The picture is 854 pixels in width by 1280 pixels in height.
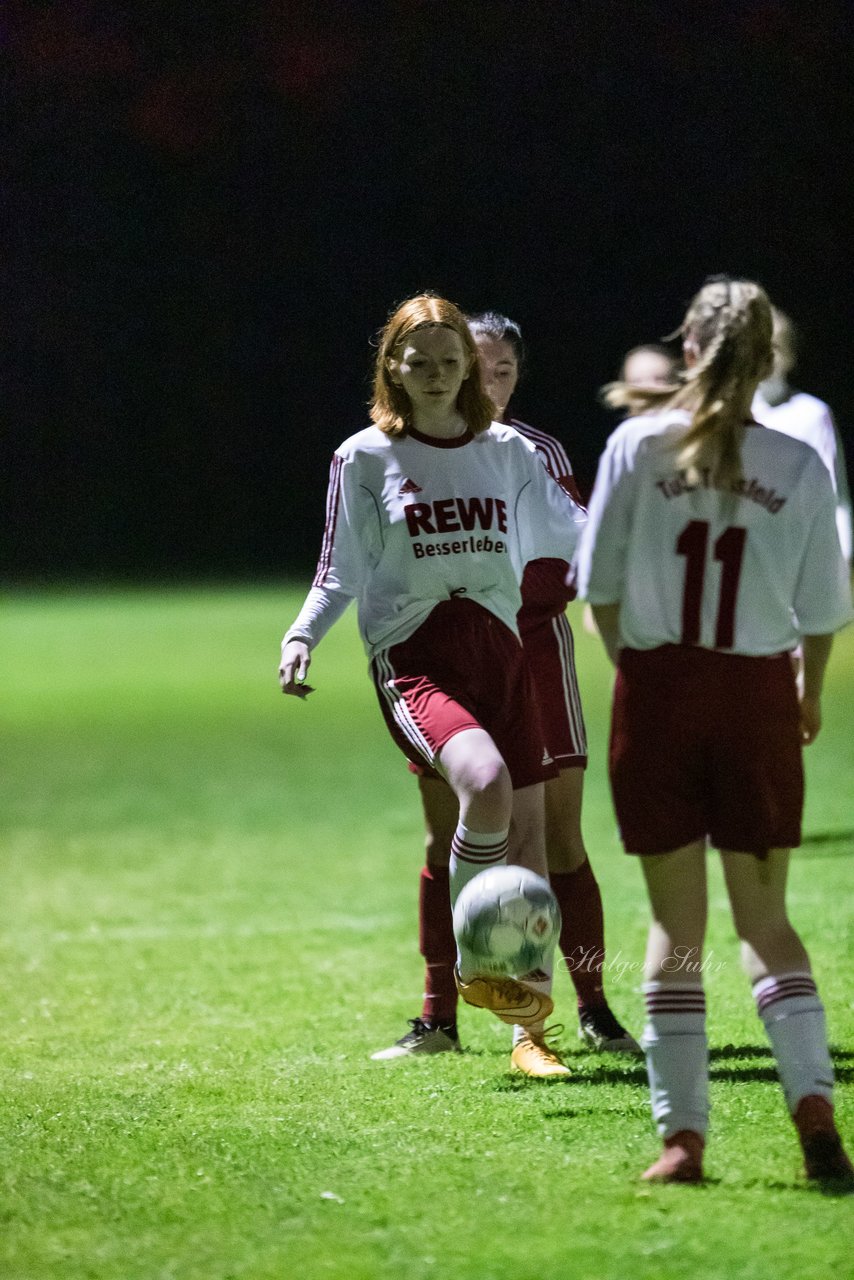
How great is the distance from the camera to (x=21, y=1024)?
17.7ft

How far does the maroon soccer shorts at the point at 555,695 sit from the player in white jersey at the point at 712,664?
5.43 feet

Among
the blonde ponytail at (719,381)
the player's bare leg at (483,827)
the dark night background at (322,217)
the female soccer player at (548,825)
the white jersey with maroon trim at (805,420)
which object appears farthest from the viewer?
the dark night background at (322,217)

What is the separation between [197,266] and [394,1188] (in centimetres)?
3068

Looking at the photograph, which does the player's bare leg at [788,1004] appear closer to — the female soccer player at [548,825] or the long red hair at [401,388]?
the female soccer player at [548,825]

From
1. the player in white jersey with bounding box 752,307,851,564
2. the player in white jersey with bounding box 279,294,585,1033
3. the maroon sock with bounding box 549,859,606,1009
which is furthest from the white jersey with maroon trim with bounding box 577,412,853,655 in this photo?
the player in white jersey with bounding box 752,307,851,564

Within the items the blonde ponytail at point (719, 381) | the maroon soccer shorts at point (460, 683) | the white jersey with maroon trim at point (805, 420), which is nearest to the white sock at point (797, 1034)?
the blonde ponytail at point (719, 381)

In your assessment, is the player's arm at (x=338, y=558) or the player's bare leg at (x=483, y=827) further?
the player's arm at (x=338, y=558)

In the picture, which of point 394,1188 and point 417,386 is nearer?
point 394,1188

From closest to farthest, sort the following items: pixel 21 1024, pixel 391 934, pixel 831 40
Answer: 1. pixel 21 1024
2. pixel 391 934
3. pixel 831 40

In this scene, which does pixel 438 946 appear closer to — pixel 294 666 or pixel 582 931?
pixel 582 931

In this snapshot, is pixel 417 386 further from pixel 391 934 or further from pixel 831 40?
pixel 831 40

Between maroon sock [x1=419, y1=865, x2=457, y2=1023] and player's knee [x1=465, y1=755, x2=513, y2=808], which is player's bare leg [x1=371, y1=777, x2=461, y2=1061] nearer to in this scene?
maroon sock [x1=419, y1=865, x2=457, y2=1023]

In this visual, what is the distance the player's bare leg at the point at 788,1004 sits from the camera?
3.34 metres

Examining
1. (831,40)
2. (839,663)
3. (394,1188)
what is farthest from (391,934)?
(831,40)
